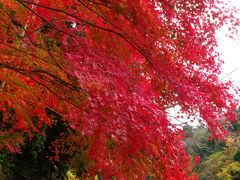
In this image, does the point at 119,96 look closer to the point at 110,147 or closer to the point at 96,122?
the point at 96,122

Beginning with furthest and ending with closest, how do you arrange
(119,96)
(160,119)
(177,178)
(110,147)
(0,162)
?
1. (0,162)
2. (110,147)
3. (177,178)
4. (160,119)
5. (119,96)

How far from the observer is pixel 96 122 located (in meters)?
3.14

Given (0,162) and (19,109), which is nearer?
(19,109)

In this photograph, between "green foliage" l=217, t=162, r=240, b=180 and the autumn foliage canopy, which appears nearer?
the autumn foliage canopy

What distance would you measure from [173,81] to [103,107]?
1.03 m

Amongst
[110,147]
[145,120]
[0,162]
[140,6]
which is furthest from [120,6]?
[0,162]

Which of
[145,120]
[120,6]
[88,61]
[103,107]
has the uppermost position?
[120,6]

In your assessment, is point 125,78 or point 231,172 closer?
point 125,78

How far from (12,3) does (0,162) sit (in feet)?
15.6

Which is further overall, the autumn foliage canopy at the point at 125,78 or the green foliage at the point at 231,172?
the green foliage at the point at 231,172

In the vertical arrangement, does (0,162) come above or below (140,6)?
below

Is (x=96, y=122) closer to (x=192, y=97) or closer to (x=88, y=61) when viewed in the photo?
(x=88, y=61)

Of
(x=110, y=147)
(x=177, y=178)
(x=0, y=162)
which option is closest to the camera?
(x=177, y=178)

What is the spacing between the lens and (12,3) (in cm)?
482
